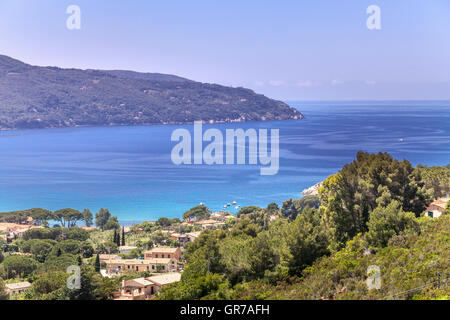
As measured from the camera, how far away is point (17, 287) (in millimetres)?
9633

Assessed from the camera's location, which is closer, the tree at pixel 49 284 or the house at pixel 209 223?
the tree at pixel 49 284

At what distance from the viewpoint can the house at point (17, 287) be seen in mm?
9331

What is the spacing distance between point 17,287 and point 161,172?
25.7 meters

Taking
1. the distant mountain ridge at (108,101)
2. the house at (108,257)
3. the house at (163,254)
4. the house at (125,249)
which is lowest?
the house at (125,249)

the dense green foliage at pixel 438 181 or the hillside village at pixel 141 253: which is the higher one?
the dense green foliage at pixel 438 181

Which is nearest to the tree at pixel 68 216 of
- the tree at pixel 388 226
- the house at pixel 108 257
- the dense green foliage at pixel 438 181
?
the house at pixel 108 257

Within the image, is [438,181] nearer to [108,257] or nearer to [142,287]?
[142,287]

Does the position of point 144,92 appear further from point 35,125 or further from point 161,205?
point 161,205

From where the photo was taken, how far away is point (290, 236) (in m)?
6.46

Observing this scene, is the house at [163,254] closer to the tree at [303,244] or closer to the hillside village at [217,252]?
the hillside village at [217,252]

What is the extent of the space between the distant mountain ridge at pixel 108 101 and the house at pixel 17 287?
7624 cm

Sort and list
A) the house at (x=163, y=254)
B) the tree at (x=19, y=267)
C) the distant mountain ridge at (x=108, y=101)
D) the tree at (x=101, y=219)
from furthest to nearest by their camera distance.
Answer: the distant mountain ridge at (x=108, y=101)
the tree at (x=101, y=219)
the house at (x=163, y=254)
the tree at (x=19, y=267)

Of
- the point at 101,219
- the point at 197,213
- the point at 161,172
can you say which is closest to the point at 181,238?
the point at 197,213
